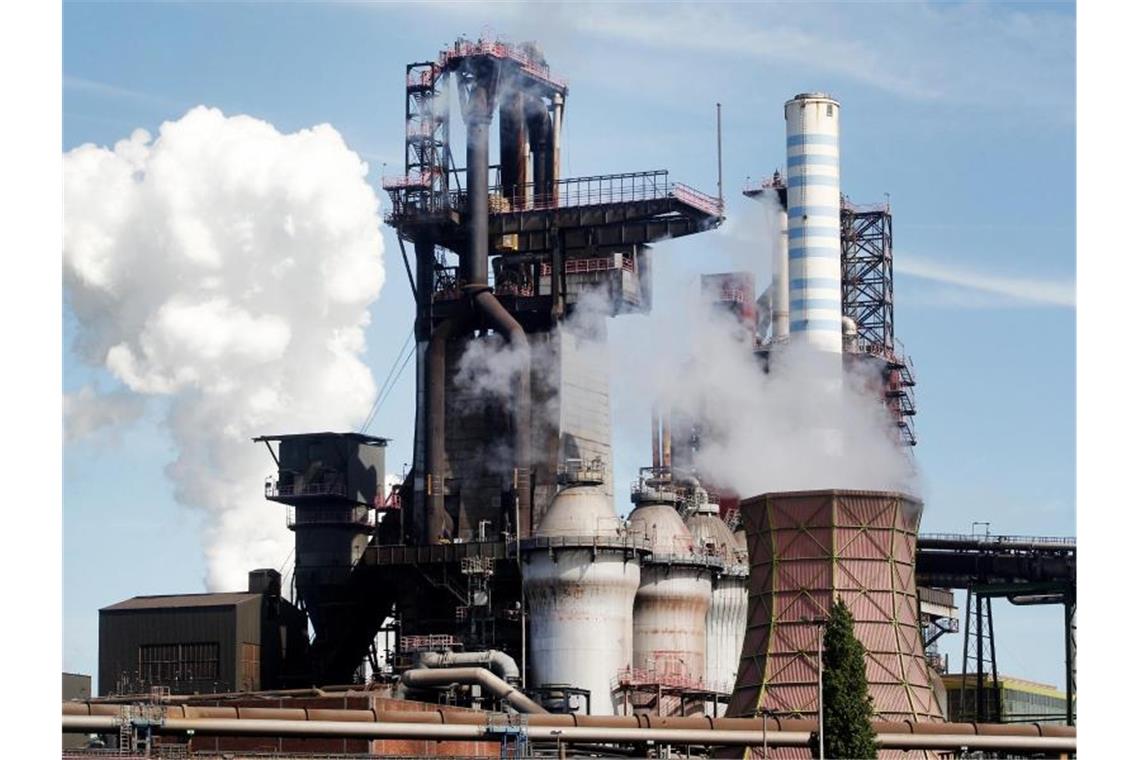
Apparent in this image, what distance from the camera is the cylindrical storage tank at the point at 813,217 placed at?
369ft

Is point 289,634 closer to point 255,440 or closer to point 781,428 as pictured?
point 255,440

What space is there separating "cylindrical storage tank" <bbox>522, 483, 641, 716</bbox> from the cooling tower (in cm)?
1830

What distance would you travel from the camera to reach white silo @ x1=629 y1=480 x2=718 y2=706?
344 feet

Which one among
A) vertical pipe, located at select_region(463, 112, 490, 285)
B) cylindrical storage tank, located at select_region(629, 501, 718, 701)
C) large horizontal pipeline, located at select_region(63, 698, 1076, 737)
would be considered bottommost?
large horizontal pipeline, located at select_region(63, 698, 1076, 737)

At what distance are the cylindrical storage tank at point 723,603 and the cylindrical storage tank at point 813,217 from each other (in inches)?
465

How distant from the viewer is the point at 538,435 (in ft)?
362

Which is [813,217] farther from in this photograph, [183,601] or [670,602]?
[183,601]

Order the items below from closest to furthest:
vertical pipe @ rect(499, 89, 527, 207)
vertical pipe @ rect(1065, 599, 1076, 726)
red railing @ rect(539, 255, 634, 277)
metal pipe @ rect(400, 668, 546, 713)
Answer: metal pipe @ rect(400, 668, 546, 713) → red railing @ rect(539, 255, 634, 277) → vertical pipe @ rect(499, 89, 527, 207) → vertical pipe @ rect(1065, 599, 1076, 726)

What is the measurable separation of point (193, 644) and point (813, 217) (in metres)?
40.2

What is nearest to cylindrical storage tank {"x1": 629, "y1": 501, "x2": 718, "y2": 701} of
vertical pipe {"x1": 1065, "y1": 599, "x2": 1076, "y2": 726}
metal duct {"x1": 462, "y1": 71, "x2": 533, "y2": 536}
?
metal duct {"x1": 462, "y1": 71, "x2": 533, "y2": 536}

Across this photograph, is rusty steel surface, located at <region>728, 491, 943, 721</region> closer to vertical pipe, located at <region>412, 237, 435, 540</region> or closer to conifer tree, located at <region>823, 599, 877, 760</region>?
conifer tree, located at <region>823, 599, 877, 760</region>

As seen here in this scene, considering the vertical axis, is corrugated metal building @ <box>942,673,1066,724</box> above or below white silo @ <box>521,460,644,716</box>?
below

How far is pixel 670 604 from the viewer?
106 metres
